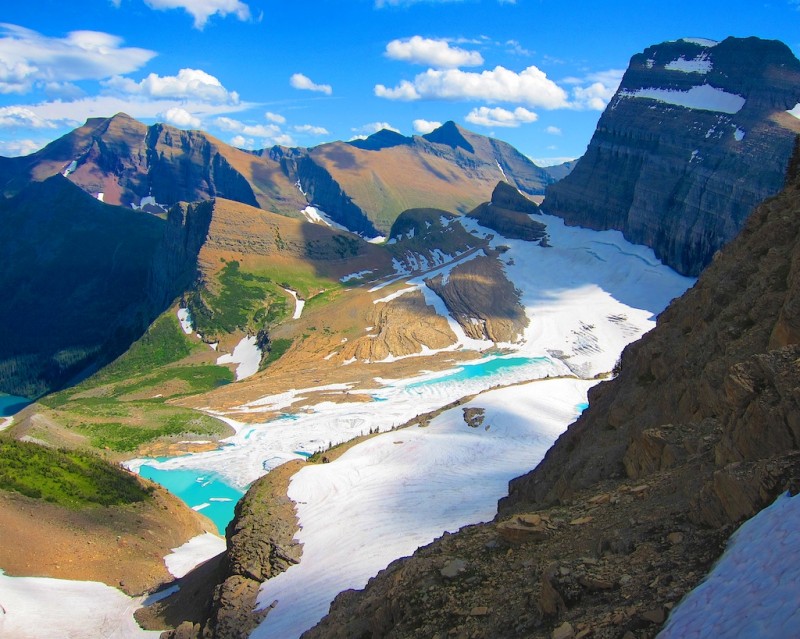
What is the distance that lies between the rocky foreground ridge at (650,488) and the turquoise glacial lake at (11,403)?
10191 centimetres

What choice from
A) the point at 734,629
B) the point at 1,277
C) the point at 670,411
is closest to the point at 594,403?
the point at 670,411

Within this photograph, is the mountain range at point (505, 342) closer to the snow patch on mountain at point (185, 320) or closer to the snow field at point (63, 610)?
the snow patch on mountain at point (185, 320)

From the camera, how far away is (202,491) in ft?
163

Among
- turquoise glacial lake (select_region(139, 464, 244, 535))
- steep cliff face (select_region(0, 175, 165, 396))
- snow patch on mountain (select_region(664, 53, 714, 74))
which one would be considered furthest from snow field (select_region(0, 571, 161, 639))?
snow patch on mountain (select_region(664, 53, 714, 74))

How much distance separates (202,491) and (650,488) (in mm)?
42977

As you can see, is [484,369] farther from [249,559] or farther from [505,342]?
[249,559]

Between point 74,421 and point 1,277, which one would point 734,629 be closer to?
point 74,421

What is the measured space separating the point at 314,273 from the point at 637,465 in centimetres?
10584

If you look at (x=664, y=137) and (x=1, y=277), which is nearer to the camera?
(x=664, y=137)

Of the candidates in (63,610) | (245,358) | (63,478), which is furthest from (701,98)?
(63,610)

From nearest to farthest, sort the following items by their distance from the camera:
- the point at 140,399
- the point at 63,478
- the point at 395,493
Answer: the point at 395,493 → the point at 63,478 → the point at 140,399

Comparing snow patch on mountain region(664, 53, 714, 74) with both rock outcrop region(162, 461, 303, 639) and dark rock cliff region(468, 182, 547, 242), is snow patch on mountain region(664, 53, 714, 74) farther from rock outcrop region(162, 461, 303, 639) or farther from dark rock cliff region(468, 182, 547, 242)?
rock outcrop region(162, 461, 303, 639)

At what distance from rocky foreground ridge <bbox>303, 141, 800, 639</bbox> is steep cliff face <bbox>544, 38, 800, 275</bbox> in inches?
3370

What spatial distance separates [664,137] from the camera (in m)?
117
